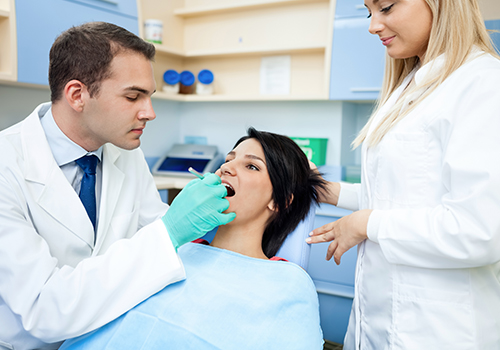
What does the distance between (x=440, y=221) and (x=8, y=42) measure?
6.73 feet

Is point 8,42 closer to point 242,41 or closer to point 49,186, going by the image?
point 49,186

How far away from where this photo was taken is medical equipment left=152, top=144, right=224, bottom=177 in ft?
9.19

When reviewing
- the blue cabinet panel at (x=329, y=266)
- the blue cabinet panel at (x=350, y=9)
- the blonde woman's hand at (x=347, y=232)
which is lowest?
the blue cabinet panel at (x=329, y=266)

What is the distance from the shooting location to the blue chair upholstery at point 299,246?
1.34 metres

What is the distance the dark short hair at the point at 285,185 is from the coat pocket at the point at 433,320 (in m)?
0.48

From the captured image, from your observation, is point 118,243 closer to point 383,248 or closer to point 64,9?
point 383,248

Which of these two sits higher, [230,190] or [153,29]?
[153,29]

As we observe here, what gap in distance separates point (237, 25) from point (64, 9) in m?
1.20

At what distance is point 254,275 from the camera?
3.74ft

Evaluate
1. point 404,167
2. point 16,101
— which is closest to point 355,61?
point 404,167

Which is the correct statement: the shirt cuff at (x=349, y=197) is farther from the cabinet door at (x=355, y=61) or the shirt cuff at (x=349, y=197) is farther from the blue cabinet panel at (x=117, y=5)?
the blue cabinet panel at (x=117, y=5)

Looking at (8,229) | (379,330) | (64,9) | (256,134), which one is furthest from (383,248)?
(64,9)

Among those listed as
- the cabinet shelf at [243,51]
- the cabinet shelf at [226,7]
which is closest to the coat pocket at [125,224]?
the cabinet shelf at [243,51]

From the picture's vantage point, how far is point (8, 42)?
6.53 feet
